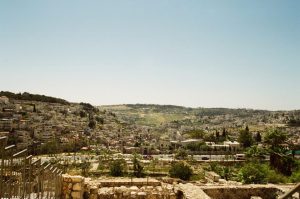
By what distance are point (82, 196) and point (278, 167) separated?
36.3 meters

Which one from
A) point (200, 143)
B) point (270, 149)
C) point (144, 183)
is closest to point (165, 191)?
point (144, 183)

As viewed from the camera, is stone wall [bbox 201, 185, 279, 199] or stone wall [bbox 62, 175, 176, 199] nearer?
stone wall [bbox 62, 175, 176, 199]

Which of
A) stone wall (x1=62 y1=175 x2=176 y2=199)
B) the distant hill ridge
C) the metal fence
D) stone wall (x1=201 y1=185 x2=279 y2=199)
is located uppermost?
the distant hill ridge

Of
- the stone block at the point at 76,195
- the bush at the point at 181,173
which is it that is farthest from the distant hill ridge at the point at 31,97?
the stone block at the point at 76,195

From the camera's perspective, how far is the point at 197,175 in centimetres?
5400

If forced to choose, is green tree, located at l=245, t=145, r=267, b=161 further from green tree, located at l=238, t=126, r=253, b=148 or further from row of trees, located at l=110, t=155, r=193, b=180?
green tree, located at l=238, t=126, r=253, b=148

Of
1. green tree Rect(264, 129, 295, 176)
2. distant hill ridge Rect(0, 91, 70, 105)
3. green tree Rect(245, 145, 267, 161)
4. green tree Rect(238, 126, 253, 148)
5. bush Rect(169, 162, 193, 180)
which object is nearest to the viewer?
green tree Rect(264, 129, 295, 176)

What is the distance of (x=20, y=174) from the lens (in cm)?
773

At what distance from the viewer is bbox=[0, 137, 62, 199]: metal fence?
5.52 m

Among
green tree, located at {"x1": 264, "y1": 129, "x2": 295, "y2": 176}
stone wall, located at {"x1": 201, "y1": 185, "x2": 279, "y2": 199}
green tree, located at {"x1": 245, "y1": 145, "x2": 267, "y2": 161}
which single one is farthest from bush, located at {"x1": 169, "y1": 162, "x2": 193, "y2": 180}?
stone wall, located at {"x1": 201, "y1": 185, "x2": 279, "y2": 199}

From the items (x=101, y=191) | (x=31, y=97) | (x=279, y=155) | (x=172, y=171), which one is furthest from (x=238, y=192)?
(x=31, y=97)

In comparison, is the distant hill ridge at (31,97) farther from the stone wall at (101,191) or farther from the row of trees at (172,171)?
the stone wall at (101,191)

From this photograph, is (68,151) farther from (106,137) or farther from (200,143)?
(200,143)

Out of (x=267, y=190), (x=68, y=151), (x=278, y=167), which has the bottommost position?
(x=68, y=151)
